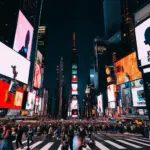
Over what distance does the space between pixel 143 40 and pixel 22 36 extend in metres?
14.4

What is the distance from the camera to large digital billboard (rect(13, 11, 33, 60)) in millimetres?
20875

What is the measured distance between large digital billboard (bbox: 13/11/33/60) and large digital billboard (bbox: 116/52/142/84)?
89.1 feet

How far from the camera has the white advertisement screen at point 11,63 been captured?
15.0 meters

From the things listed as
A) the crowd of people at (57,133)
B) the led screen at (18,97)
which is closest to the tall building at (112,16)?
the crowd of people at (57,133)

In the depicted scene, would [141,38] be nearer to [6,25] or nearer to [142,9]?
[142,9]

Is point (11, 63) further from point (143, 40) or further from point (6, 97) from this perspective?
point (143, 40)

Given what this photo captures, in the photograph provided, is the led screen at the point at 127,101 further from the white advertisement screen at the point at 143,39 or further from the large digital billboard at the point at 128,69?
the white advertisement screen at the point at 143,39

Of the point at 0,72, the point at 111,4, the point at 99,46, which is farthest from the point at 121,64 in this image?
the point at 111,4

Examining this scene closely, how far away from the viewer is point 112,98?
59938 mm

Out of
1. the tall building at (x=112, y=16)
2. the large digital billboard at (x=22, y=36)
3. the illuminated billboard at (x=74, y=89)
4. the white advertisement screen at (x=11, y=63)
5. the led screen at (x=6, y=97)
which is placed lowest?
the led screen at (x=6, y=97)

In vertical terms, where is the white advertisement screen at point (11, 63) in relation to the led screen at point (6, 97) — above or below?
above

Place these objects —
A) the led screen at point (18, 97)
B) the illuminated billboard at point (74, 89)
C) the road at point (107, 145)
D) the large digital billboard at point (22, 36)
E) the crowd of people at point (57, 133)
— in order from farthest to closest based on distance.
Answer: the illuminated billboard at point (74, 89) < the led screen at point (18, 97) < the large digital billboard at point (22, 36) < the road at point (107, 145) < the crowd of people at point (57, 133)

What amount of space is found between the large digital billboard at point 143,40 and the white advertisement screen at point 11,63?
11825mm

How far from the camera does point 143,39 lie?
53.3 feet
